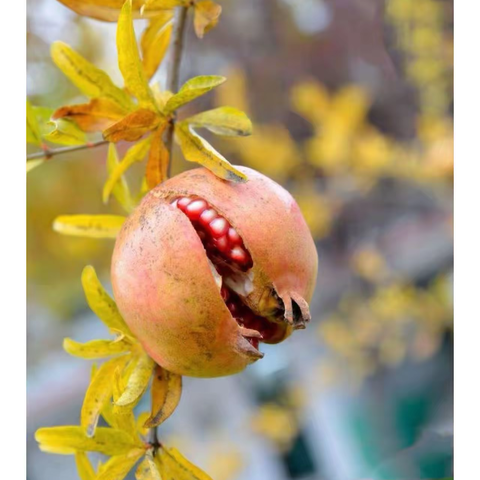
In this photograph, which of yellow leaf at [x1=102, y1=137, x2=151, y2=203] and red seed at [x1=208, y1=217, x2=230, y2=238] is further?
yellow leaf at [x1=102, y1=137, x2=151, y2=203]

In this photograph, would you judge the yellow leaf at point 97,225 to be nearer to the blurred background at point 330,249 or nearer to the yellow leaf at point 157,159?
the yellow leaf at point 157,159

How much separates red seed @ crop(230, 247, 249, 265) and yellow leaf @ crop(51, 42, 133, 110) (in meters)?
0.20

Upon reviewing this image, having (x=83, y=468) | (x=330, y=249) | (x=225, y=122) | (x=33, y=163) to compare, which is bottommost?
(x=330, y=249)

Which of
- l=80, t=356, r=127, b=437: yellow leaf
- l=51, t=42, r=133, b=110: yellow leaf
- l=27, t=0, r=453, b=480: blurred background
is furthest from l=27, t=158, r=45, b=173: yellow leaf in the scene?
l=27, t=0, r=453, b=480: blurred background

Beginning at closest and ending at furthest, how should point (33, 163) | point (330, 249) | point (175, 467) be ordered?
1. point (175, 467)
2. point (33, 163)
3. point (330, 249)

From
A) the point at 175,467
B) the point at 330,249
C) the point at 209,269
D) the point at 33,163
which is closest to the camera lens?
the point at 209,269

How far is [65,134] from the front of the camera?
22.9 inches

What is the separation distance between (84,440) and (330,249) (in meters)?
2.54

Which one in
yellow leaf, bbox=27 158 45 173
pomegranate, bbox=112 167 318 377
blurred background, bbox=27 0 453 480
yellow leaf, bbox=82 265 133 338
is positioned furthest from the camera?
blurred background, bbox=27 0 453 480

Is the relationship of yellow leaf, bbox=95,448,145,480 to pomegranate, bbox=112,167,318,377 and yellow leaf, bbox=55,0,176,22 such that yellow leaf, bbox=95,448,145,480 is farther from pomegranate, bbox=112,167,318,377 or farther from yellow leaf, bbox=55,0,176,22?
yellow leaf, bbox=55,0,176,22

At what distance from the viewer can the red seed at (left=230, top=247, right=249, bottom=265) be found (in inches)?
18.5

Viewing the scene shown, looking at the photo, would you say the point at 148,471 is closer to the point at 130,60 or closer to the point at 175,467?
the point at 175,467

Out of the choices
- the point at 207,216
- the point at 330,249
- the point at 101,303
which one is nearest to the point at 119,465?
the point at 101,303
